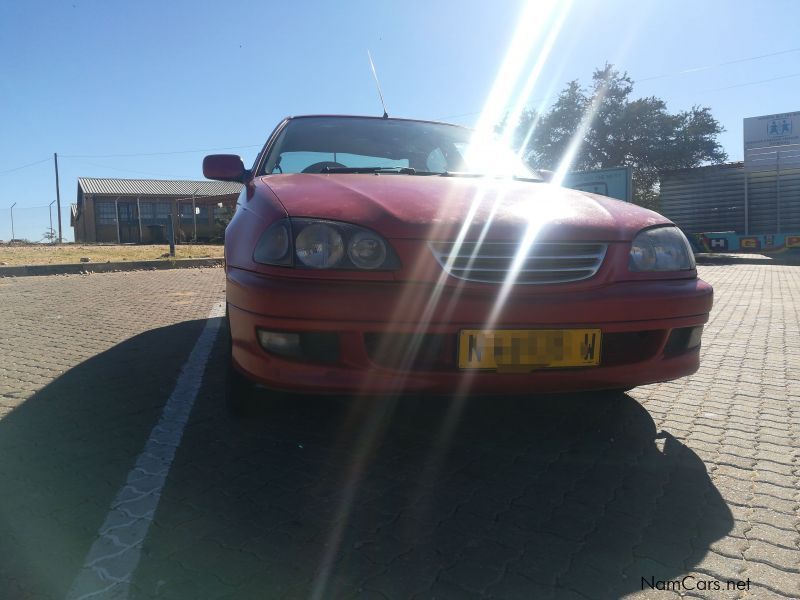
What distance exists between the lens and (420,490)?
85.8 inches

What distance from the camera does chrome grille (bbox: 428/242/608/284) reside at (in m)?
2.16

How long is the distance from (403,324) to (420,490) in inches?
24.1

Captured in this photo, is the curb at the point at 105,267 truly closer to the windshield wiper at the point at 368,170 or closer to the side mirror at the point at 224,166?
the side mirror at the point at 224,166

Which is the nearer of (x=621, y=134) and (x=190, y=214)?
(x=621, y=134)

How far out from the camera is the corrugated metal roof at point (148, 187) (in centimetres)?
3503

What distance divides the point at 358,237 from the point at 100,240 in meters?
36.9

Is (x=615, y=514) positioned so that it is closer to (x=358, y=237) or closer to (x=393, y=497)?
(x=393, y=497)

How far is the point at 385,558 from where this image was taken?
5.74ft

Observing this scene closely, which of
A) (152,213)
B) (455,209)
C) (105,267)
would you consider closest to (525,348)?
(455,209)

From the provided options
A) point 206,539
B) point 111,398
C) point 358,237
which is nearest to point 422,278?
point 358,237

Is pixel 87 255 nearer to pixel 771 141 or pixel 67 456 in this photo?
pixel 67 456

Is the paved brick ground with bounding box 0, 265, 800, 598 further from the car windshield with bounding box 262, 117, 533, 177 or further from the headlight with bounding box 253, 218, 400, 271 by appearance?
the car windshield with bounding box 262, 117, 533, 177

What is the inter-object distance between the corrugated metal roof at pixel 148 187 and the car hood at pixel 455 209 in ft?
109

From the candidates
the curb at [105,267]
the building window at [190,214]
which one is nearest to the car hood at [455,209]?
the curb at [105,267]
